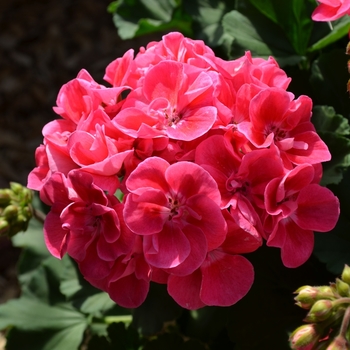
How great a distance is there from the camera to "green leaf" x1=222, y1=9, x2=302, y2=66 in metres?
1.58

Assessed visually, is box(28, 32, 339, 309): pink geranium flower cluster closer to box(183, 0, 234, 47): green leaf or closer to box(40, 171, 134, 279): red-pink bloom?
box(40, 171, 134, 279): red-pink bloom

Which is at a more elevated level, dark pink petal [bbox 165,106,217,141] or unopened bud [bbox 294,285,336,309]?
dark pink petal [bbox 165,106,217,141]

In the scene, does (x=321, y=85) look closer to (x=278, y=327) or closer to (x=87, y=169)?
(x=278, y=327)

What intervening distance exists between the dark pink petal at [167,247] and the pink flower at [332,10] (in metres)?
0.57

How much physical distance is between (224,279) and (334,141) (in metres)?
0.49

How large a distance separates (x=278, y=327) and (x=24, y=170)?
78.6 inches

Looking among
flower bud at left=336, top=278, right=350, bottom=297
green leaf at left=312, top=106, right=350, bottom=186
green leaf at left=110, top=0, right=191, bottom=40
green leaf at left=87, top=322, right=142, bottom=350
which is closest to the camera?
flower bud at left=336, top=278, right=350, bottom=297

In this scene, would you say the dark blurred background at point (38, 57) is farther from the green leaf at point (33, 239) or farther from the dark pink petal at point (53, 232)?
the dark pink petal at point (53, 232)

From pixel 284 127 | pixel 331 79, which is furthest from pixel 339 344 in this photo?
pixel 331 79

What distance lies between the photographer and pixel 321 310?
38.2 inches

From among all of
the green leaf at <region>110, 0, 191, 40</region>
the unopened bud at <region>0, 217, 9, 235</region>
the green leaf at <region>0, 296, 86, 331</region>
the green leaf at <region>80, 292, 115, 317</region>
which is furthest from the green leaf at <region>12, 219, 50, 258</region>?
the green leaf at <region>110, 0, 191, 40</region>

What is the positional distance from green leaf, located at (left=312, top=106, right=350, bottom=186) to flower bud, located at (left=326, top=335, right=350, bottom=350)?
0.40m

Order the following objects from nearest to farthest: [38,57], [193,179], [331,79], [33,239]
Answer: [193,179] < [331,79] < [33,239] < [38,57]

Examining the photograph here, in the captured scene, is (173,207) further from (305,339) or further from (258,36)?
(258,36)
